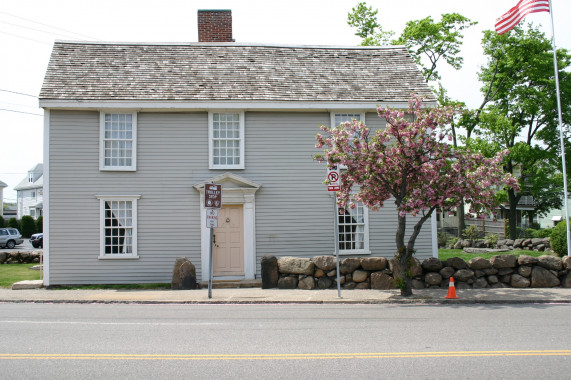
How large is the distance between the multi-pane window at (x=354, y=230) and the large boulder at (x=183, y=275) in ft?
16.3

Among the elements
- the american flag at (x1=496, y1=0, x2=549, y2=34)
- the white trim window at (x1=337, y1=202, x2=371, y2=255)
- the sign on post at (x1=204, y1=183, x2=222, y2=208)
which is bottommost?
the white trim window at (x1=337, y1=202, x2=371, y2=255)

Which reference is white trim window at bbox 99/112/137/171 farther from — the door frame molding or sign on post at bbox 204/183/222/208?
sign on post at bbox 204/183/222/208

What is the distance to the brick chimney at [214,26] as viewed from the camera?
2128 cm

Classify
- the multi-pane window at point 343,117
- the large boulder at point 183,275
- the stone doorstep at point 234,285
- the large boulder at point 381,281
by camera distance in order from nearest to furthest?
the large boulder at point 381,281 → the large boulder at point 183,275 → the stone doorstep at point 234,285 → the multi-pane window at point 343,117

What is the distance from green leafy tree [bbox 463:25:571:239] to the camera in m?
32.1

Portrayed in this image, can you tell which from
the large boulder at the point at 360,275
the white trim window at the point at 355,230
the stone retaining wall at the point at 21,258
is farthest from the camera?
the stone retaining wall at the point at 21,258

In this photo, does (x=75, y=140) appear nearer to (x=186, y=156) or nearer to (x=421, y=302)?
(x=186, y=156)

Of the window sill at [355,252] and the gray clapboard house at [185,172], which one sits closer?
the gray clapboard house at [185,172]

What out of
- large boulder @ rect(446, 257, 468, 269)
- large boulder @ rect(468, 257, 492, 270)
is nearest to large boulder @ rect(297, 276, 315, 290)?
large boulder @ rect(446, 257, 468, 269)

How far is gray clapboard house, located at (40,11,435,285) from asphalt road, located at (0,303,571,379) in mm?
5240

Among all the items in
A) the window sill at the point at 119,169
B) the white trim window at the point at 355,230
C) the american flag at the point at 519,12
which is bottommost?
the white trim window at the point at 355,230

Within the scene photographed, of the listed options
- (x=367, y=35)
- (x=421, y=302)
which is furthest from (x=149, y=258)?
(x=367, y=35)

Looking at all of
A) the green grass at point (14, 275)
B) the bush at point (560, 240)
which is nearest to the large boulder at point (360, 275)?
the bush at point (560, 240)

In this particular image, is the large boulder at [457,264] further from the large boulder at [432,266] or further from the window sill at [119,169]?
the window sill at [119,169]
